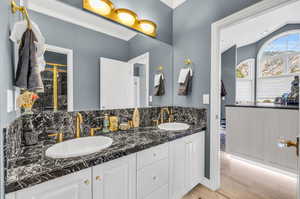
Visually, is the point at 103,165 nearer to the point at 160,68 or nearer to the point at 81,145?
the point at 81,145

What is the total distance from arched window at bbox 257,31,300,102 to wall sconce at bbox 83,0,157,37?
4220 mm

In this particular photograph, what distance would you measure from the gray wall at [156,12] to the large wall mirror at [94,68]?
21 centimetres

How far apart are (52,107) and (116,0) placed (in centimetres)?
132

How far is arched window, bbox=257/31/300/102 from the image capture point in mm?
3680

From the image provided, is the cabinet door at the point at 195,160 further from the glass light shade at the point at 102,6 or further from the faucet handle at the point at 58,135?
the glass light shade at the point at 102,6

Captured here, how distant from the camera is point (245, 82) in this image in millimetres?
4816

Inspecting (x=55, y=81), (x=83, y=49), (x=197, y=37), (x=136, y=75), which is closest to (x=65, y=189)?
(x=55, y=81)

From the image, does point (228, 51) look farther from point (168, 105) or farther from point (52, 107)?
point (52, 107)

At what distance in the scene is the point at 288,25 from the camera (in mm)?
3699

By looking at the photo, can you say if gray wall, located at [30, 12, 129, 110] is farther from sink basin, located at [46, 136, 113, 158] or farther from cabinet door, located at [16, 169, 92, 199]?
cabinet door, located at [16, 169, 92, 199]

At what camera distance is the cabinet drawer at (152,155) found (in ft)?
3.63

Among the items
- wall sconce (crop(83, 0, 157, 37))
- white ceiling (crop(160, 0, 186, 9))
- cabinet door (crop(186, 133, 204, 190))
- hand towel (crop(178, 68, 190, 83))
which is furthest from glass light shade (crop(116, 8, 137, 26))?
A: cabinet door (crop(186, 133, 204, 190))

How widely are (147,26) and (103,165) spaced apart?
5.59ft

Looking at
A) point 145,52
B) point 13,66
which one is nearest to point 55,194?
point 13,66
